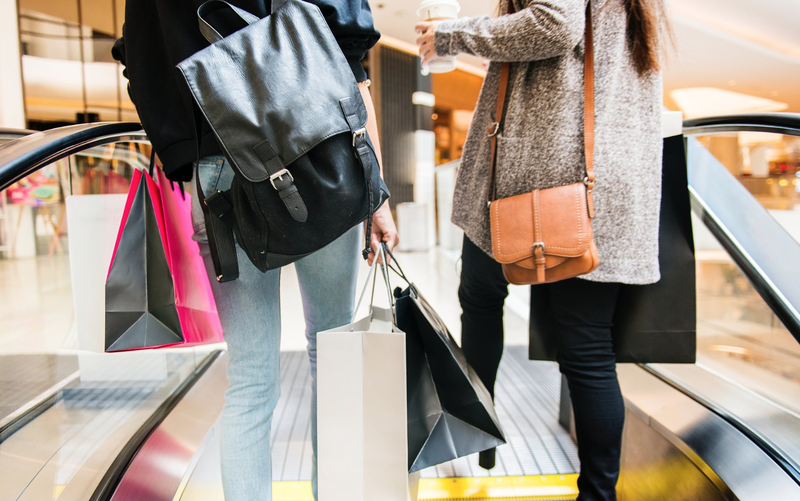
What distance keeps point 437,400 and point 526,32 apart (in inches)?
27.6

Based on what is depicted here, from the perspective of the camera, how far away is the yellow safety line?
1.21 meters

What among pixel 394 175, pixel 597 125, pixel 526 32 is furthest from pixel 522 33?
pixel 394 175

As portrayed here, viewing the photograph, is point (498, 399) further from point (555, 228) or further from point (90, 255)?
point (90, 255)

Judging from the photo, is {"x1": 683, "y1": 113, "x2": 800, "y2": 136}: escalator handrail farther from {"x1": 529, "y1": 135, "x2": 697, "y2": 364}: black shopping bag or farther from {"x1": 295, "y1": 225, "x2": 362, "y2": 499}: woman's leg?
{"x1": 295, "y1": 225, "x2": 362, "y2": 499}: woman's leg

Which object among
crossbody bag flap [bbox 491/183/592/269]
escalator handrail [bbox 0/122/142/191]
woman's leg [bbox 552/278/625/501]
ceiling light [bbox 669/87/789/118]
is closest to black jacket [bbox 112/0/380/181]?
escalator handrail [bbox 0/122/142/191]

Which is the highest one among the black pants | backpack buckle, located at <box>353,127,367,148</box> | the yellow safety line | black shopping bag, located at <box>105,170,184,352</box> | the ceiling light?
the ceiling light

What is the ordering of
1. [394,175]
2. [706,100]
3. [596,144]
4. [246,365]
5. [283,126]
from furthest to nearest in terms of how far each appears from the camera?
[706,100] → [394,175] → [596,144] → [246,365] → [283,126]

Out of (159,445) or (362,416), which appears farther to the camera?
(159,445)

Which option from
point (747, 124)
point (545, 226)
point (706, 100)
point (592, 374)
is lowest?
point (592, 374)

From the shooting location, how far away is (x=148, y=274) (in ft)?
2.93

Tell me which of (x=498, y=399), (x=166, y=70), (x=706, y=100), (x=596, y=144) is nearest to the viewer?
(x=166, y=70)

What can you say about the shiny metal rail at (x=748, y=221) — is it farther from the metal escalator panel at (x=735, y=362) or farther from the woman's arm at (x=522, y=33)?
the woman's arm at (x=522, y=33)

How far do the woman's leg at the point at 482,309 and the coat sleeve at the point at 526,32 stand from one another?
16.9 inches

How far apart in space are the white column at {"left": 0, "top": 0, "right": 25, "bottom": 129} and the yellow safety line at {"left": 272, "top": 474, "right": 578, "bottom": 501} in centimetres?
645
